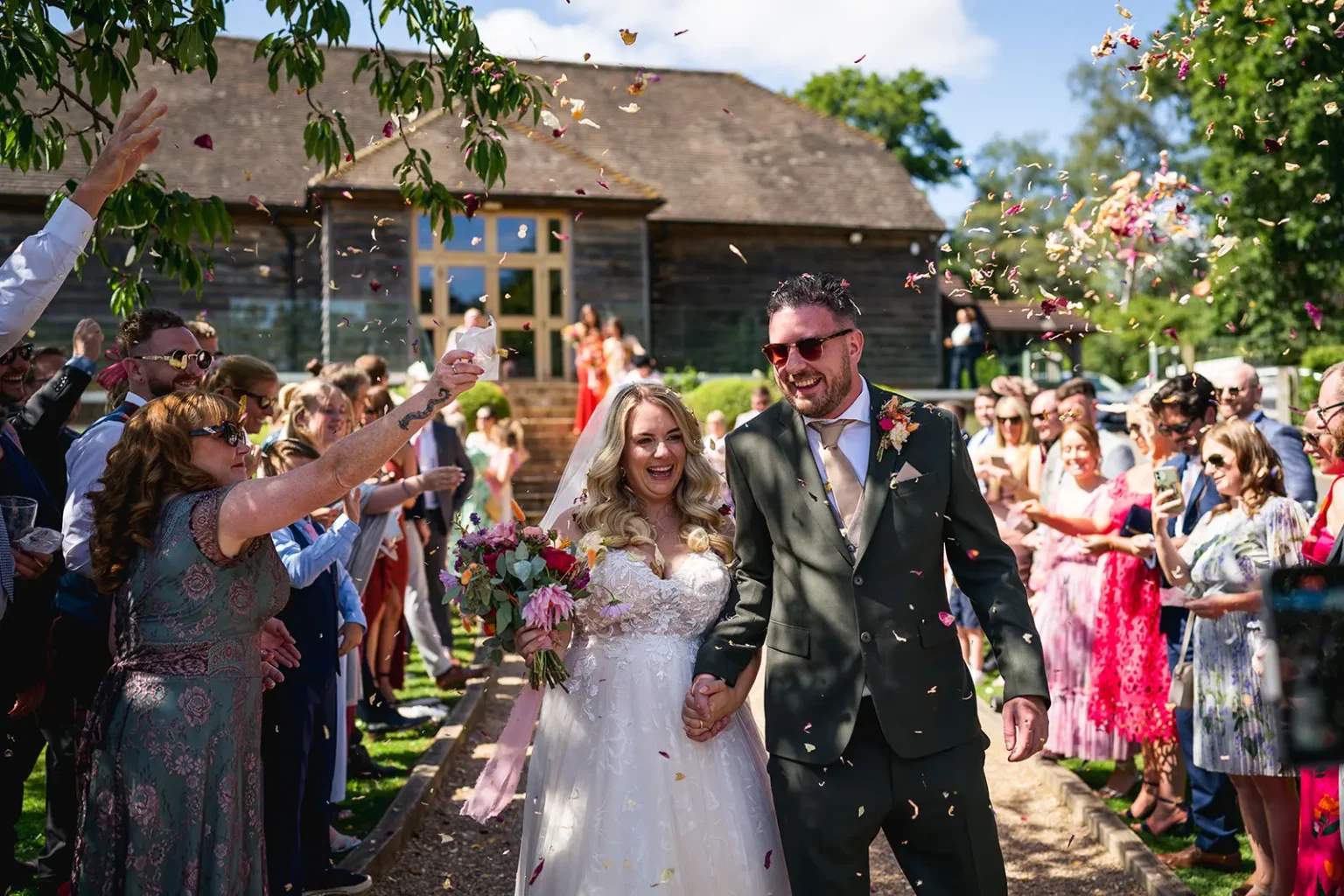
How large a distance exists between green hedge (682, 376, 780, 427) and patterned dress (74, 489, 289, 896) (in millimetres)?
13706

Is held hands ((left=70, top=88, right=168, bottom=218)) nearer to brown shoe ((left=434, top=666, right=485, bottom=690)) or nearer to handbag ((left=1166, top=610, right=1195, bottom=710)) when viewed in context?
handbag ((left=1166, top=610, right=1195, bottom=710))

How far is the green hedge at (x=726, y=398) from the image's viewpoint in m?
17.3

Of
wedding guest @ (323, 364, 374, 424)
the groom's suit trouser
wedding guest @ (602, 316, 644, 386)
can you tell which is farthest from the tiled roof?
the groom's suit trouser

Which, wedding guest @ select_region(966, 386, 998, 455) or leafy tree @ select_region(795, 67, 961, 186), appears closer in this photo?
wedding guest @ select_region(966, 386, 998, 455)

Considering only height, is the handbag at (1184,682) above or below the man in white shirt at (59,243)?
below

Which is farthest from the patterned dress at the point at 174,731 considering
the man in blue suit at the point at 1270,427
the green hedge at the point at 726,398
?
the green hedge at the point at 726,398

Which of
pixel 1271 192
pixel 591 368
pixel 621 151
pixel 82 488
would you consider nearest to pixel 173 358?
pixel 82 488

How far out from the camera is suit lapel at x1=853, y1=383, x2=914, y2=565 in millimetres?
3559

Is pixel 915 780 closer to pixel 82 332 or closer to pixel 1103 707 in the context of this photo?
pixel 1103 707

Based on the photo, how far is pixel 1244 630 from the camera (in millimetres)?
4977

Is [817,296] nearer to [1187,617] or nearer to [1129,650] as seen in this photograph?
[1187,617]

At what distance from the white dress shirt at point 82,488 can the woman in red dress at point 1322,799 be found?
14.1ft

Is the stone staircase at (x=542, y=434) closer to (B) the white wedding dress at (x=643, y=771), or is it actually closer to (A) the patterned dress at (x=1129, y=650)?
(A) the patterned dress at (x=1129, y=650)

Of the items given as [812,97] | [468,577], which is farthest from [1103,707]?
[812,97]
